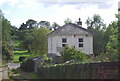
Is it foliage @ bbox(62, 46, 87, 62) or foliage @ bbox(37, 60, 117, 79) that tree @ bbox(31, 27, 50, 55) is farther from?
foliage @ bbox(37, 60, 117, 79)

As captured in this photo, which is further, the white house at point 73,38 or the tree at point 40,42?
the tree at point 40,42

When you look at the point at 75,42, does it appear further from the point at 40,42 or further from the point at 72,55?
the point at 40,42

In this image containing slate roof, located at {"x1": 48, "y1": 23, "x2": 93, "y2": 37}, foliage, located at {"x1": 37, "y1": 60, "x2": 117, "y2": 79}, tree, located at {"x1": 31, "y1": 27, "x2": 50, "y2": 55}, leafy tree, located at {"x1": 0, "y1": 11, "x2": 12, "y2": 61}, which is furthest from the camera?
tree, located at {"x1": 31, "y1": 27, "x2": 50, "y2": 55}

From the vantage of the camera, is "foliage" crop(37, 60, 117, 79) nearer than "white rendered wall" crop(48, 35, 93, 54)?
Yes

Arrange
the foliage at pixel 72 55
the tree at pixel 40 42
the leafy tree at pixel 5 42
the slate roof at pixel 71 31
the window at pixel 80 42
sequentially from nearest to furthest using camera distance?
the foliage at pixel 72 55
the slate roof at pixel 71 31
the window at pixel 80 42
the leafy tree at pixel 5 42
the tree at pixel 40 42

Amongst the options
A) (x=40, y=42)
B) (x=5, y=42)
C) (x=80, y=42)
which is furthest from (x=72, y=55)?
(x=5, y=42)

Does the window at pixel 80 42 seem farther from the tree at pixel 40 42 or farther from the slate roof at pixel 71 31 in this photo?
the tree at pixel 40 42

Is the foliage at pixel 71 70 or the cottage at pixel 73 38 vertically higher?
the cottage at pixel 73 38

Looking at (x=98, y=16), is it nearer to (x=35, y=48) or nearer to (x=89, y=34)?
(x=35, y=48)

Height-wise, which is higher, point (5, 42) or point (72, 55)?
point (5, 42)

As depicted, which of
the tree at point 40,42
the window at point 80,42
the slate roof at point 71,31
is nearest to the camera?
the slate roof at point 71,31

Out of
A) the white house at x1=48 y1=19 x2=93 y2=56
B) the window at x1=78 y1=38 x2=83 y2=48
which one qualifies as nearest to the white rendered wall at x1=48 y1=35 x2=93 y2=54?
the white house at x1=48 y1=19 x2=93 y2=56

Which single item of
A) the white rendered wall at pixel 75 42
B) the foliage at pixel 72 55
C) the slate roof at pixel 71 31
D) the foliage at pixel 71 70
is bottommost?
the foliage at pixel 71 70

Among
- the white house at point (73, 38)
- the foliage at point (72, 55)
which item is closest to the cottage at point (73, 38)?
the white house at point (73, 38)
